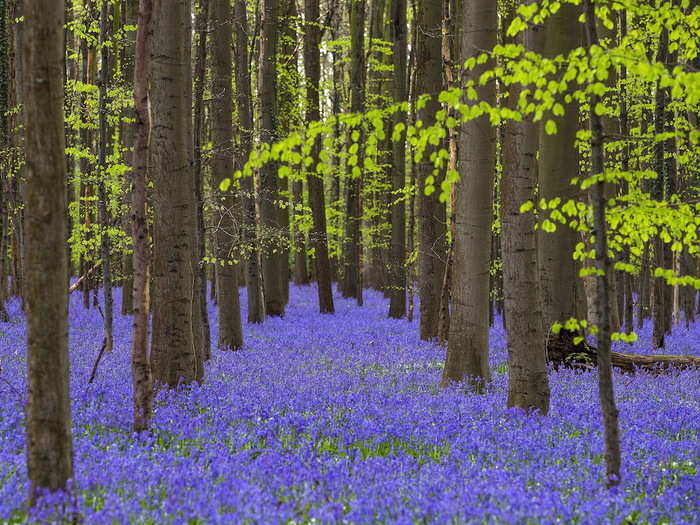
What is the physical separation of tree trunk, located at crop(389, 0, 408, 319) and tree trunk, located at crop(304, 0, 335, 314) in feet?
8.31

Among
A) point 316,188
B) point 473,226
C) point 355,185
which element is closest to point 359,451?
point 473,226

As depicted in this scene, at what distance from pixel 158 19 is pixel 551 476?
305 inches

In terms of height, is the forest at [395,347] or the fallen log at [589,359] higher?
the forest at [395,347]

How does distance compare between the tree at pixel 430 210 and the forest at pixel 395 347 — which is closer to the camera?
the forest at pixel 395 347

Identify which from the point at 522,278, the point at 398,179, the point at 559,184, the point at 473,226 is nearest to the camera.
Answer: the point at 522,278

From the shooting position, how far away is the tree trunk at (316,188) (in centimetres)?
2538

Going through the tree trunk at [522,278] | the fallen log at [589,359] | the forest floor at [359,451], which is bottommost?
the fallen log at [589,359]

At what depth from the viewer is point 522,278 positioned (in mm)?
8500

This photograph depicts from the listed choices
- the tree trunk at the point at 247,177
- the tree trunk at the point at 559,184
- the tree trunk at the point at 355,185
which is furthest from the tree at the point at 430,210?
the tree trunk at the point at 247,177

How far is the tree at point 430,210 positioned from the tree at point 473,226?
227 inches

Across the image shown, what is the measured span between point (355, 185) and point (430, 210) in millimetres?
12749

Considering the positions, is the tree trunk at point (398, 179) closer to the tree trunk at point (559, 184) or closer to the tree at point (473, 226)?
the tree trunk at point (559, 184)

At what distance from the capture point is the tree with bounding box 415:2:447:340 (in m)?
16.3

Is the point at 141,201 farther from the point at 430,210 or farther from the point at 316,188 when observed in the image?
the point at 316,188
